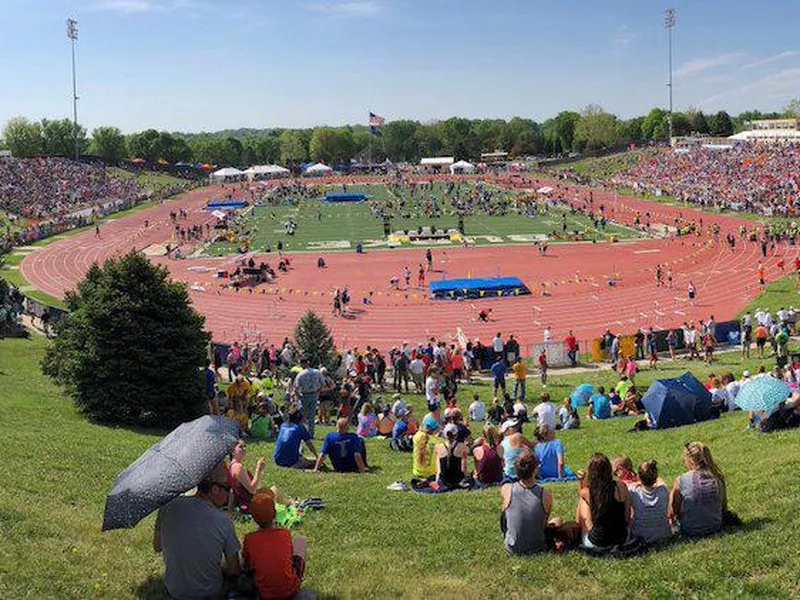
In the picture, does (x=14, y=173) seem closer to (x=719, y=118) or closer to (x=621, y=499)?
(x=621, y=499)

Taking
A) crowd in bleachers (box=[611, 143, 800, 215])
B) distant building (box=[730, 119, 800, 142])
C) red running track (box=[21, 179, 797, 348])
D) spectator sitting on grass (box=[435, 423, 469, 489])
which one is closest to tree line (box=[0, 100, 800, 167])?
distant building (box=[730, 119, 800, 142])

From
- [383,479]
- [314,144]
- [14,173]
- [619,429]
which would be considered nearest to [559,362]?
[619,429]

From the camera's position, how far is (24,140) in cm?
14712

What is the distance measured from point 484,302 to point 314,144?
485ft

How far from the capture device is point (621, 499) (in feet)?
25.7

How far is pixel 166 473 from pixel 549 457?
243 inches

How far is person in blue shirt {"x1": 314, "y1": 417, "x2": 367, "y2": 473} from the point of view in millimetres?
12781

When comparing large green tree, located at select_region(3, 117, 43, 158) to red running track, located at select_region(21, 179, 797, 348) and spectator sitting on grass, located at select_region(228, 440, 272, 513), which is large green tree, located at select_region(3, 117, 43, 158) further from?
spectator sitting on grass, located at select_region(228, 440, 272, 513)

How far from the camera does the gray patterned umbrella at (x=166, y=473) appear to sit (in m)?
6.73

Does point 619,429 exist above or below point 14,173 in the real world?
below

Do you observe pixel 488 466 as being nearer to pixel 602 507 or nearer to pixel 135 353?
pixel 602 507

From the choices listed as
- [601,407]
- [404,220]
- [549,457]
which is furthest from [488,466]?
[404,220]

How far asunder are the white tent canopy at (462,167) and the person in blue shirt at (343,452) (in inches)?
4480

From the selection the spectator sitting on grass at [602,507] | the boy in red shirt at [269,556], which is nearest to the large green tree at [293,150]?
the spectator sitting on grass at [602,507]
